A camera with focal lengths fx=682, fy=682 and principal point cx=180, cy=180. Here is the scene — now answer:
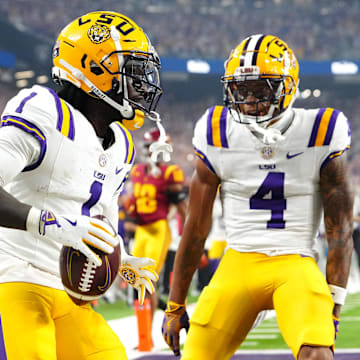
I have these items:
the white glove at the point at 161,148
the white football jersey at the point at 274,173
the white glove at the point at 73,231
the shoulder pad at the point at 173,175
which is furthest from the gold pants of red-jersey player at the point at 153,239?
the white glove at the point at 73,231

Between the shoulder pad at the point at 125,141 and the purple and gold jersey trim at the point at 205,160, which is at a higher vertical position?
the shoulder pad at the point at 125,141

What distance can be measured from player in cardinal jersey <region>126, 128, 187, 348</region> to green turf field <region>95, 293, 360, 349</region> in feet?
3.59

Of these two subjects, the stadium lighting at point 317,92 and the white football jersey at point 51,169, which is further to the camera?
the stadium lighting at point 317,92

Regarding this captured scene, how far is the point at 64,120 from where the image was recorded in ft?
6.71

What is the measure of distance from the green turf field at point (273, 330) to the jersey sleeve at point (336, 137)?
264cm

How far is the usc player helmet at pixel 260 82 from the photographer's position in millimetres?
2814

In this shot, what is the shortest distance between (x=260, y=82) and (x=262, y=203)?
1.66 feet

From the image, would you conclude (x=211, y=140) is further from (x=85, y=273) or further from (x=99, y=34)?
(x=85, y=273)

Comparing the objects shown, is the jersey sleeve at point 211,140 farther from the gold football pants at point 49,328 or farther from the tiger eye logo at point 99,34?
the gold football pants at point 49,328

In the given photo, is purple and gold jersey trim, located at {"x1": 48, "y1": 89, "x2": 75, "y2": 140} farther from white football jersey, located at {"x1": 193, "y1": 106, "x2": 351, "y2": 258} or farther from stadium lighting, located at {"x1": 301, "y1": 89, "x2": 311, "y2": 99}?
stadium lighting, located at {"x1": 301, "y1": 89, "x2": 311, "y2": 99}

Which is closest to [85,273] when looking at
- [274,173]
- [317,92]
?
[274,173]

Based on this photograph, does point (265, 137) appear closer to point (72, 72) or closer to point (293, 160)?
point (293, 160)

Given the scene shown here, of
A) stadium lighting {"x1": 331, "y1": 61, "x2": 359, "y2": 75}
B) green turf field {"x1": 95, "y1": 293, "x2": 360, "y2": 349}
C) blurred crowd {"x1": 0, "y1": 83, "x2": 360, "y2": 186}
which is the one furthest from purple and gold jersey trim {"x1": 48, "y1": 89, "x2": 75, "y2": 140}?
stadium lighting {"x1": 331, "y1": 61, "x2": 359, "y2": 75}

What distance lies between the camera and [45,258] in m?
2.05
